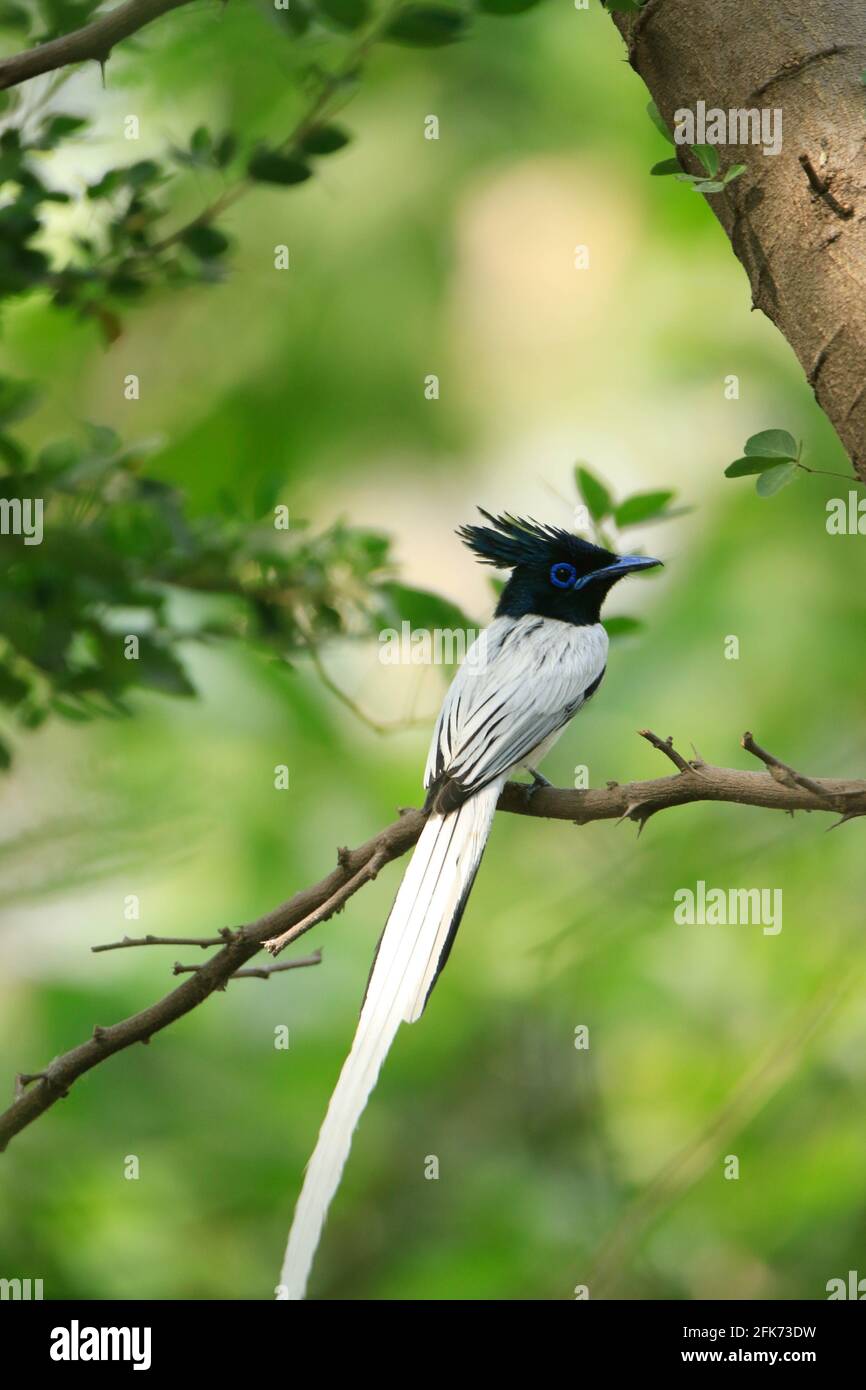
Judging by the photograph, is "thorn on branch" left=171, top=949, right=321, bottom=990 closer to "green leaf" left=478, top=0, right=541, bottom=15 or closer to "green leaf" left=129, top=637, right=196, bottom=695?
"green leaf" left=129, top=637, right=196, bottom=695

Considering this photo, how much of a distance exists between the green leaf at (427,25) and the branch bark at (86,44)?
0.60 meters

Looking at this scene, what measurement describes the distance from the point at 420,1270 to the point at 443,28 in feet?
9.83

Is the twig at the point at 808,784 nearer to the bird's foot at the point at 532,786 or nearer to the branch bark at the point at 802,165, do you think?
the branch bark at the point at 802,165

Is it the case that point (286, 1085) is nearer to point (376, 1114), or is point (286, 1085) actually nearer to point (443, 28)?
point (376, 1114)

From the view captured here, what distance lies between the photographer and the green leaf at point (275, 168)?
7.23 feet

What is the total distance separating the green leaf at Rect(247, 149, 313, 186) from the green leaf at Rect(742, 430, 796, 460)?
3.63 ft

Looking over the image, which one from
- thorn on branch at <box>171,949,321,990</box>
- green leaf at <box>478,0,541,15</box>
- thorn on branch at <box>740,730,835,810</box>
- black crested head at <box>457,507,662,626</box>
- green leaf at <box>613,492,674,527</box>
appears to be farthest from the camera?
black crested head at <box>457,507,662,626</box>

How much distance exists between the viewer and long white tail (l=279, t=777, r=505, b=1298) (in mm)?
1289

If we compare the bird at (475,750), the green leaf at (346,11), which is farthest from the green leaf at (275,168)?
the bird at (475,750)

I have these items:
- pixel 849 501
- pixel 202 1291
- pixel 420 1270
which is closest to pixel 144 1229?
pixel 202 1291

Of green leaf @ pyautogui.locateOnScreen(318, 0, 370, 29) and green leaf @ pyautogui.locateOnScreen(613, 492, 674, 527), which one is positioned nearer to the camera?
green leaf @ pyautogui.locateOnScreen(318, 0, 370, 29)

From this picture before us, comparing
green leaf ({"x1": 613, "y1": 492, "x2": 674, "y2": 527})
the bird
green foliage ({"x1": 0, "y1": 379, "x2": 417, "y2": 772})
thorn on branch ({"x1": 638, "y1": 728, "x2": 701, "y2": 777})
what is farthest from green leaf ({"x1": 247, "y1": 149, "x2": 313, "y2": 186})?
thorn on branch ({"x1": 638, "y1": 728, "x2": 701, "y2": 777})

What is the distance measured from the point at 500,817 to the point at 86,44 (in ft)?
8.67

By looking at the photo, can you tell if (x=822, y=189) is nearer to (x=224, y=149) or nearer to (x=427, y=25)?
(x=427, y=25)
